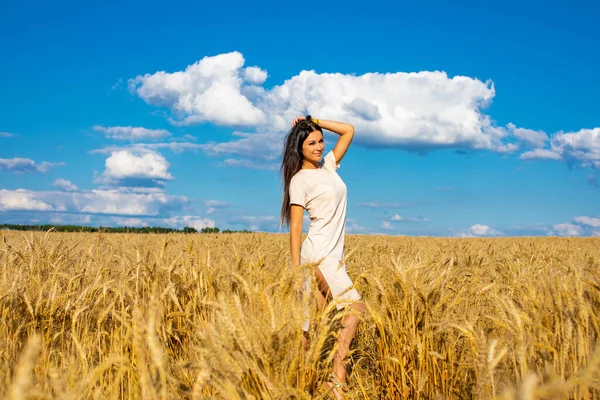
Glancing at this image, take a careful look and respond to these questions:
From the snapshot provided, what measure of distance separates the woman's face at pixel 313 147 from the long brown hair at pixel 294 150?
0.13 feet

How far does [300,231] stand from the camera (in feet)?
12.6

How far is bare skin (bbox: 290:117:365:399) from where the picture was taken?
3330 millimetres

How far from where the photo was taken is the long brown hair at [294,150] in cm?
406

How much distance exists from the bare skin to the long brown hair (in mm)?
48

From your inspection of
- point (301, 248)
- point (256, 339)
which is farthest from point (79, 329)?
point (256, 339)

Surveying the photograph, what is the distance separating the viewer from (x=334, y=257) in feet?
12.4

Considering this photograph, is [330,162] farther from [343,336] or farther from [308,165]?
[343,336]

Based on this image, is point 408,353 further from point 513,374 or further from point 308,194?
point 308,194

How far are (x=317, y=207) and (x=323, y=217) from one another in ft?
0.29

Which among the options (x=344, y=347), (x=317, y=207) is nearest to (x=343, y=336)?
(x=344, y=347)

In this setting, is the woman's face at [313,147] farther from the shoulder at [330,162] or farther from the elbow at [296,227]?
the elbow at [296,227]

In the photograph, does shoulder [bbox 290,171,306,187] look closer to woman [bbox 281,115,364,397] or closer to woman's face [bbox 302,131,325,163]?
woman [bbox 281,115,364,397]

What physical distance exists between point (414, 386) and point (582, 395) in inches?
45.2

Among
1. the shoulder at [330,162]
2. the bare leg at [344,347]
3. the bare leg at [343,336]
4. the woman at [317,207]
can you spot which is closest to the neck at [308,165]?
the woman at [317,207]
